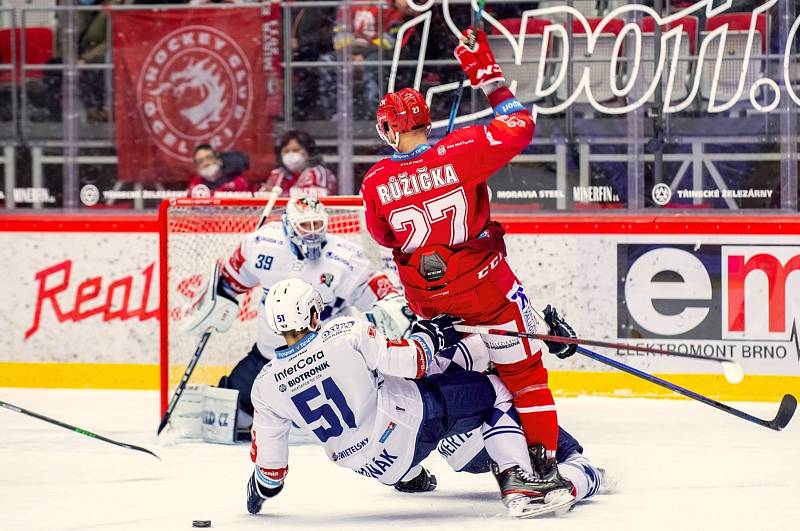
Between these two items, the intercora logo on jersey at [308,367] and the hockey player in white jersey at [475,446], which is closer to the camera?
the intercora logo on jersey at [308,367]

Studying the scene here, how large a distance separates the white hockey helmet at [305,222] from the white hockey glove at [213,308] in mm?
401

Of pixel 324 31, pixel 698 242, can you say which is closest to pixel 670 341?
pixel 698 242

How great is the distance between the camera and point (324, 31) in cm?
738

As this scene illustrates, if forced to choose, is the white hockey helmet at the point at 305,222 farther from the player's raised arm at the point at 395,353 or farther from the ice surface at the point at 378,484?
the player's raised arm at the point at 395,353

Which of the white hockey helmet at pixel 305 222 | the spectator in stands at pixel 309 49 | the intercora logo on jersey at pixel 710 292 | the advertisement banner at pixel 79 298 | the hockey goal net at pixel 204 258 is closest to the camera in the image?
the white hockey helmet at pixel 305 222

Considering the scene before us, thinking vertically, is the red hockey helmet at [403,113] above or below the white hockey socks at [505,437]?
above

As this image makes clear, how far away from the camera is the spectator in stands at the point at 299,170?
729 centimetres

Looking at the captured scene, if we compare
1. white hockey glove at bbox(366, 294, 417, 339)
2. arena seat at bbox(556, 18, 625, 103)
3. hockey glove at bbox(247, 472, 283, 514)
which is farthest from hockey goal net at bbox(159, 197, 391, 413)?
hockey glove at bbox(247, 472, 283, 514)

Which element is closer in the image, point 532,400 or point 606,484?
point 532,400

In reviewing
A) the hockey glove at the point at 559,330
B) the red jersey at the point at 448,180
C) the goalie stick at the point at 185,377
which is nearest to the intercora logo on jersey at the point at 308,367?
the red jersey at the point at 448,180

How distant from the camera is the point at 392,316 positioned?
234 inches

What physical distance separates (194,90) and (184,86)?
2.3 inches

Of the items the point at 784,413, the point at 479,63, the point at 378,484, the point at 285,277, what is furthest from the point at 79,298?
the point at 784,413

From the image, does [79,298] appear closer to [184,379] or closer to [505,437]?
[184,379]
